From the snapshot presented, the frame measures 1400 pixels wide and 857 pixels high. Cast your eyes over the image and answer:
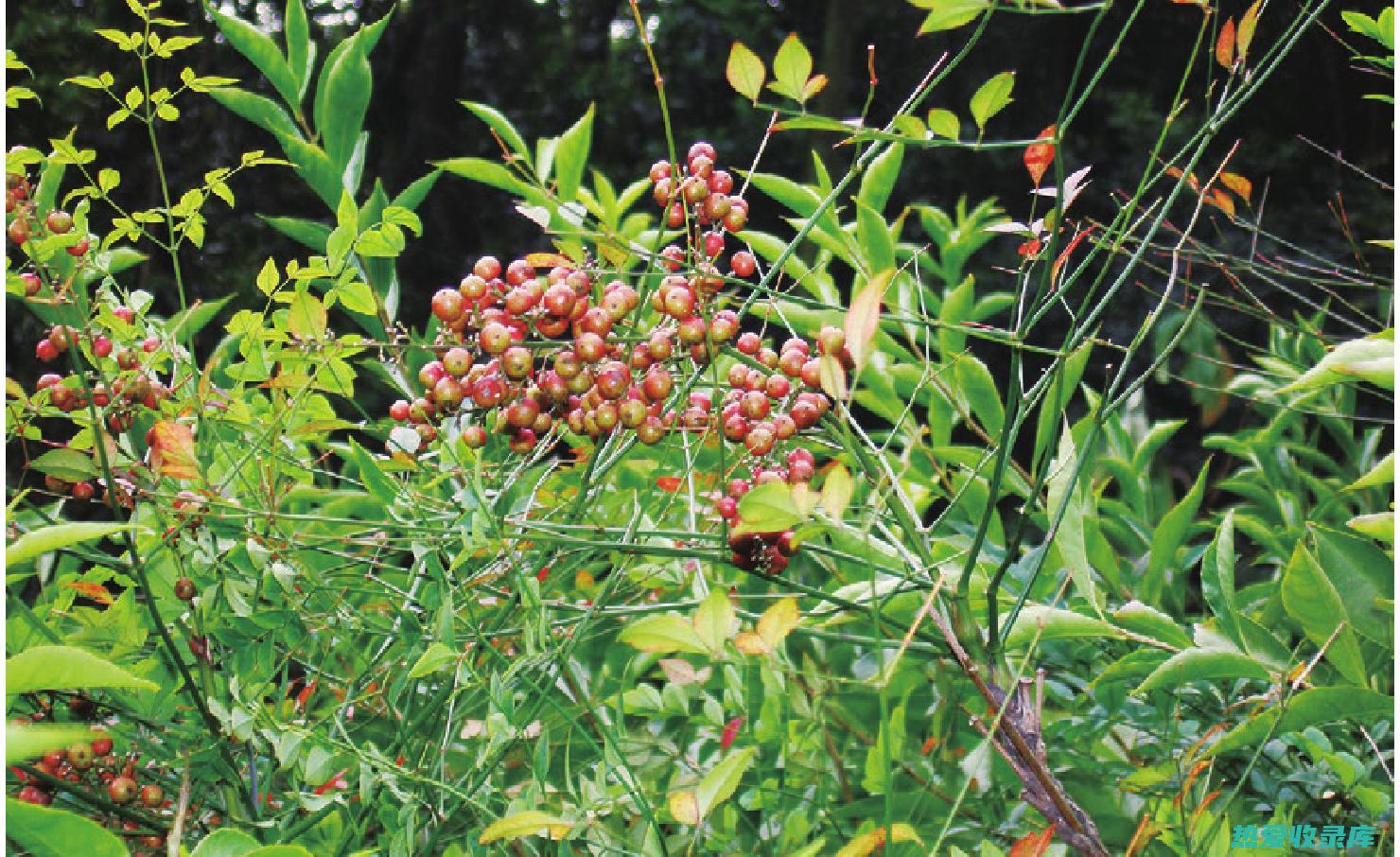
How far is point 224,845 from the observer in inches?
12.9

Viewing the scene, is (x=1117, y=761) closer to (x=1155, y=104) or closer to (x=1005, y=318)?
(x=1005, y=318)

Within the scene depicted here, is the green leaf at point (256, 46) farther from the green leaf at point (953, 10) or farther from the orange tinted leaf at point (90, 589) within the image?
the green leaf at point (953, 10)

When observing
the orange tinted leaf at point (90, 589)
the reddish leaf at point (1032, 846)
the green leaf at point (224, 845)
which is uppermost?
the green leaf at point (224, 845)

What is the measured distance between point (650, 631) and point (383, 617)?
22 cm

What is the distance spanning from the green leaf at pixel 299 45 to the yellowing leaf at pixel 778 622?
41 cm

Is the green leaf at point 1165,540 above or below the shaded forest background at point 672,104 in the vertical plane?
above

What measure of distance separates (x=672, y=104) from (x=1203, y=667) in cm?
288

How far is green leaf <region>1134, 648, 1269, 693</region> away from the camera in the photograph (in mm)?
436

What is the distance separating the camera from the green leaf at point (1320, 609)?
0.42 meters

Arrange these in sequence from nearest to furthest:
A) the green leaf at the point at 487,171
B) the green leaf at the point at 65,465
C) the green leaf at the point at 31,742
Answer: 1. the green leaf at the point at 31,742
2. the green leaf at the point at 65,465
3. the green leaf at the point at 487,171

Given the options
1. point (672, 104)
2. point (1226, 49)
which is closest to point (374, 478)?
point (1226, 49)

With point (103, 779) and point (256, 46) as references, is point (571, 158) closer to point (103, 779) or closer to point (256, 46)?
point (256, 46)

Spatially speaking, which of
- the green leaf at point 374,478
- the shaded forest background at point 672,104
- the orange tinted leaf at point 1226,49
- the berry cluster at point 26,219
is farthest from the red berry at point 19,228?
the shaded forest background at point 672,104

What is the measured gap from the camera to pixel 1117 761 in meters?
0.63
